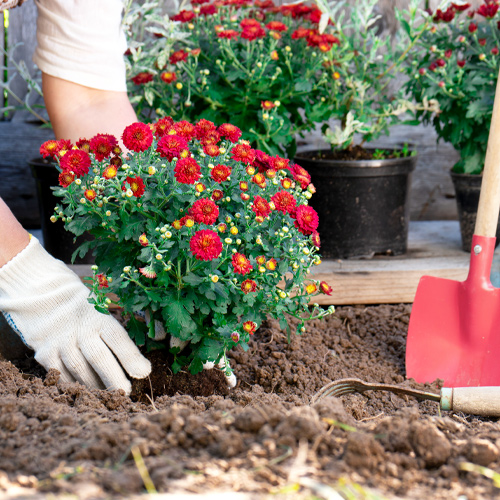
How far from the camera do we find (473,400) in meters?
1.20

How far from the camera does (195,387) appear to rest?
1.31 metres

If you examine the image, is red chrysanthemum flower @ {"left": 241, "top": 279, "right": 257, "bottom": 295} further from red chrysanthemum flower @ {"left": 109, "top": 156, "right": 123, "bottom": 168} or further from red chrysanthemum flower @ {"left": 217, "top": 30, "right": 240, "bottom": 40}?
red chrysanthemum flower @ {"left": 217, "top": 30, "right": 240, "bottom": 40}

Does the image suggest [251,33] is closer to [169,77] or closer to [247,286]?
[169,77]

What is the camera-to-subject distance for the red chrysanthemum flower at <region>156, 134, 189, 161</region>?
114 centimetres

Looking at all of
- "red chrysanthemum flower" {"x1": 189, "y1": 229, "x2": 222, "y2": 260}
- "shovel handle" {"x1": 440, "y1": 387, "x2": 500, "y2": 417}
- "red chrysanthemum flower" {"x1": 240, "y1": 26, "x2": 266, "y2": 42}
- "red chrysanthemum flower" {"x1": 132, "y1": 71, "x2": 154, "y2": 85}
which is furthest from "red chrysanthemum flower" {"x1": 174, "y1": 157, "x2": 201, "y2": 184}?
"red chrysanthemum flower" {"x1": 132, "y1": 71, "x2": 154, "y2": 85}

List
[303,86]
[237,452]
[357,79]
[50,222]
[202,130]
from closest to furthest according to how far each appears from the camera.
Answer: [237,452] < [202,130] < [303,86] < [50,222] < [357,79]

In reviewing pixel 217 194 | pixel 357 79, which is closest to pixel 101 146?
pixel 217 194

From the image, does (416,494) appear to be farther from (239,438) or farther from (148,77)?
(148,77)

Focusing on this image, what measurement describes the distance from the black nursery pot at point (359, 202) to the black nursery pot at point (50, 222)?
31.6 inches

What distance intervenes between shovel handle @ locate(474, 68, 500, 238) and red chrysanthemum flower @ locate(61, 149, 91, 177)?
3.62ft

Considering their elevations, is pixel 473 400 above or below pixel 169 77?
below

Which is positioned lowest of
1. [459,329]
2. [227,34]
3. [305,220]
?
[459,329]

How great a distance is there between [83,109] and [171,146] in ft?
1.63

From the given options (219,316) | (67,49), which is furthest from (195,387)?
(67,49)
